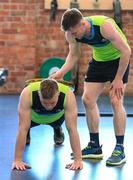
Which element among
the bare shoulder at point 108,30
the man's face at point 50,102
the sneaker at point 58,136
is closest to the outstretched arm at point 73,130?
the man's face at point 50,102

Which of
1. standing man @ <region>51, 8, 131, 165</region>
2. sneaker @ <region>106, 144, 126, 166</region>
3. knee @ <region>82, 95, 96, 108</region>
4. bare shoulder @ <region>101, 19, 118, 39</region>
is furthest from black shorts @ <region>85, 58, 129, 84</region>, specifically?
sneaker @ <region>106, 144, 126, 166</region>

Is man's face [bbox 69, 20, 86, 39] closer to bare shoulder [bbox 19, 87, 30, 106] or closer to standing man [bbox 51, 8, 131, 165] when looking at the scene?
standing man [bbox 51, 8, 131, 165]

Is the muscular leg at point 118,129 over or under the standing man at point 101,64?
under

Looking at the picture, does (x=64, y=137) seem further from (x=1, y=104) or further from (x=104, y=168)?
(x=1, y=104)

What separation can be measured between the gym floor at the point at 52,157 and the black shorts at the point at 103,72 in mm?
648

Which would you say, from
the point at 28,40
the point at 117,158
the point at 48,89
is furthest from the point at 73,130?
the point at 28,40

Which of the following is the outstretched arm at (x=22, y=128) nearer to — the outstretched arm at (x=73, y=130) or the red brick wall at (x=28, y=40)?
the outstretched arm at (x=73, y=130)

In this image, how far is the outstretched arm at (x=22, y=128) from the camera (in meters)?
3.35

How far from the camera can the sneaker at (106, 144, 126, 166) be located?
3625mm

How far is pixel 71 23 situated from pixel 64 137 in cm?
147

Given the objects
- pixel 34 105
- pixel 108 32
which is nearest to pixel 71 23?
pixel 108 32

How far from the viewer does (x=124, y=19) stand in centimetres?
729

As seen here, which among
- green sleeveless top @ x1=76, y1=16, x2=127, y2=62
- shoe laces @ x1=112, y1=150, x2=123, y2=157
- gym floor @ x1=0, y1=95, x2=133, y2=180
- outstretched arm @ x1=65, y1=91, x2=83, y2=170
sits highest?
green sleeveless top @ x1=76, y1=16, x2=127, y2=62

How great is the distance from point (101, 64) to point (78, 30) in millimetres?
528
